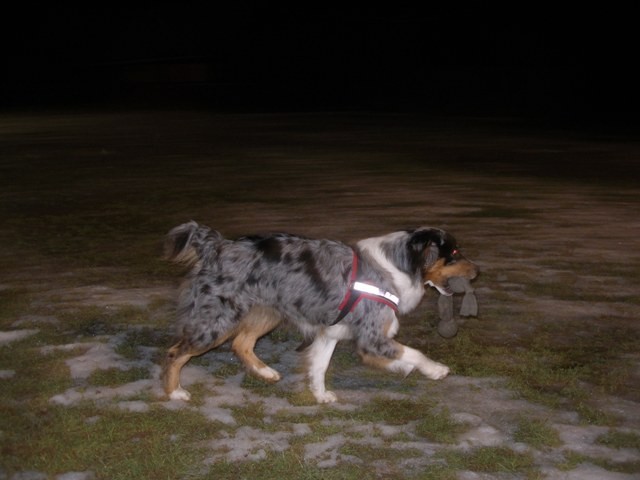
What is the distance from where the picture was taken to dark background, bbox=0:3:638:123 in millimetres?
35594

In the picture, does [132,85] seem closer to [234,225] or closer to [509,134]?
[509,134]

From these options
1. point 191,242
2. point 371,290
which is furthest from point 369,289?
point 191,242

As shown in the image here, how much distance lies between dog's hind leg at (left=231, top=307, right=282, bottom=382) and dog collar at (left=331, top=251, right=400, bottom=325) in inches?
20.7

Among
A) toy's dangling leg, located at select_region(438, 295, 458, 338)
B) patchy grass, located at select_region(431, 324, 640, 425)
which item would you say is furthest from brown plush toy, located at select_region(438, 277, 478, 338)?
patchy grass, located at select_region(431, 324, 640, 425)

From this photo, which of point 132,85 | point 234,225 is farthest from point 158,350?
point 132,85

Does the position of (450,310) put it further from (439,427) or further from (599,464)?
(599,464)

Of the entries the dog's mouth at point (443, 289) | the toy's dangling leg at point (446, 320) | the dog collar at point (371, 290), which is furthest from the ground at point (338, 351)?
the dog collar at point (371, 290)

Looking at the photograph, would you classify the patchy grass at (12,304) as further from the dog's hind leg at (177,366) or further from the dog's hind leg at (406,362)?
the dog's hind leg at (406,362)

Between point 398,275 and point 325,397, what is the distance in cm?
94

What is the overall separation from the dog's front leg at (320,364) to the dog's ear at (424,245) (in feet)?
2.64

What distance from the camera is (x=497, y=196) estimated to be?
43.4 feet

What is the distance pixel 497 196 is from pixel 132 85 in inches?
1824

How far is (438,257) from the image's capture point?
16.9 ft

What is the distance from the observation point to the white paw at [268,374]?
211 inches
